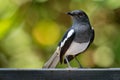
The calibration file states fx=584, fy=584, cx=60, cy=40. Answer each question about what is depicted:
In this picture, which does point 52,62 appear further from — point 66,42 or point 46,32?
point 46,32

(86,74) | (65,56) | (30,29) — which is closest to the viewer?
(86,74)

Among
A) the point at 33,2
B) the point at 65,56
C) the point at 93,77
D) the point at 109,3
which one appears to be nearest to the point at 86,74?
the point at 93,77

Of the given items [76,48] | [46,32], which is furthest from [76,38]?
[46,32]

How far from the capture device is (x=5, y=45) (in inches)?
111

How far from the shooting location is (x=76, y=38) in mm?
2410

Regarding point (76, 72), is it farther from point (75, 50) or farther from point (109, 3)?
point (109, 3)

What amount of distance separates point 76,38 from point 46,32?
51 cm

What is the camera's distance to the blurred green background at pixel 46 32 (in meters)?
2.79

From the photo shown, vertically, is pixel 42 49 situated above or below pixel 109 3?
below

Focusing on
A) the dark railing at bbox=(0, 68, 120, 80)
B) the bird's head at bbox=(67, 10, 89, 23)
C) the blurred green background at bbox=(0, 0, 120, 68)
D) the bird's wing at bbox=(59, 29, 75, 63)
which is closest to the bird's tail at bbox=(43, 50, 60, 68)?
the bird's wing at bbox=(59, 29, 75, 63)

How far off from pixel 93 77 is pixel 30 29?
1.02 meters

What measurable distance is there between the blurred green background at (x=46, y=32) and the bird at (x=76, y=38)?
15.6 inches

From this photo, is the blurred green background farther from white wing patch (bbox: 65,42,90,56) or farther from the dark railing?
the dark railing

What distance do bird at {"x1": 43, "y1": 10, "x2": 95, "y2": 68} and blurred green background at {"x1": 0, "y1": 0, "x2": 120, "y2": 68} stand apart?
40 cm
